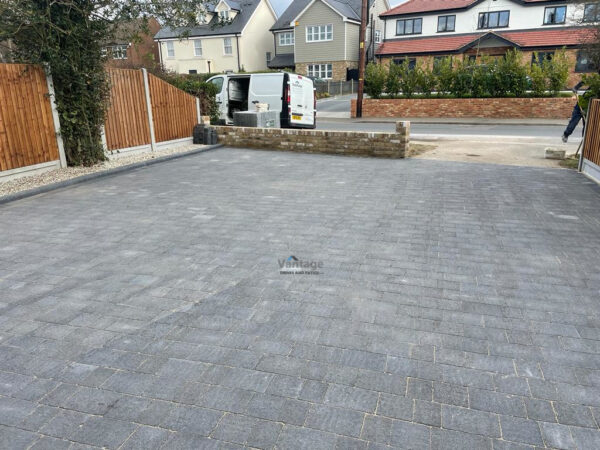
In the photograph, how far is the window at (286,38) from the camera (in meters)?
41.2

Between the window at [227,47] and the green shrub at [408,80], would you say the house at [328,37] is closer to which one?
the window at [227,47]

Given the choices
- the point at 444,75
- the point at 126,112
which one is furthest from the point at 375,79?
the point at 126,112

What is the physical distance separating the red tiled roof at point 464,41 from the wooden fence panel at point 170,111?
88.8 ft

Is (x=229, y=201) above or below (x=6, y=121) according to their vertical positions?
below

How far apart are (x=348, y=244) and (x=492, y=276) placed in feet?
5.36

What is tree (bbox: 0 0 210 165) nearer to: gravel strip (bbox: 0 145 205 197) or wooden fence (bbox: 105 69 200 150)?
gravel strip (bbox: 0 145 205 197)

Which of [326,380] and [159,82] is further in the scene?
[159,82]

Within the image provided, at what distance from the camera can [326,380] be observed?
279cm

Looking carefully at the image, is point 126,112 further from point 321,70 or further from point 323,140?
point 321,70

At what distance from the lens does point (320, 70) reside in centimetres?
3884

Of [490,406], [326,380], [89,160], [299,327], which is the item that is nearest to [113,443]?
[326,380]

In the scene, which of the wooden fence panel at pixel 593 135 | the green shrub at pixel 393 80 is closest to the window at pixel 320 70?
the green shrub at pixel 393 80

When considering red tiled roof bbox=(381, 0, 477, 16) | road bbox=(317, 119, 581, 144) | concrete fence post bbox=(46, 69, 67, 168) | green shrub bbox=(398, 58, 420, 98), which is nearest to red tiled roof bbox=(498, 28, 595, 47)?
red tiled roof bbox=(381, 0, 477, 16)

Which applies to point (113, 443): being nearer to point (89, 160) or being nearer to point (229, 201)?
point (229, 201)
